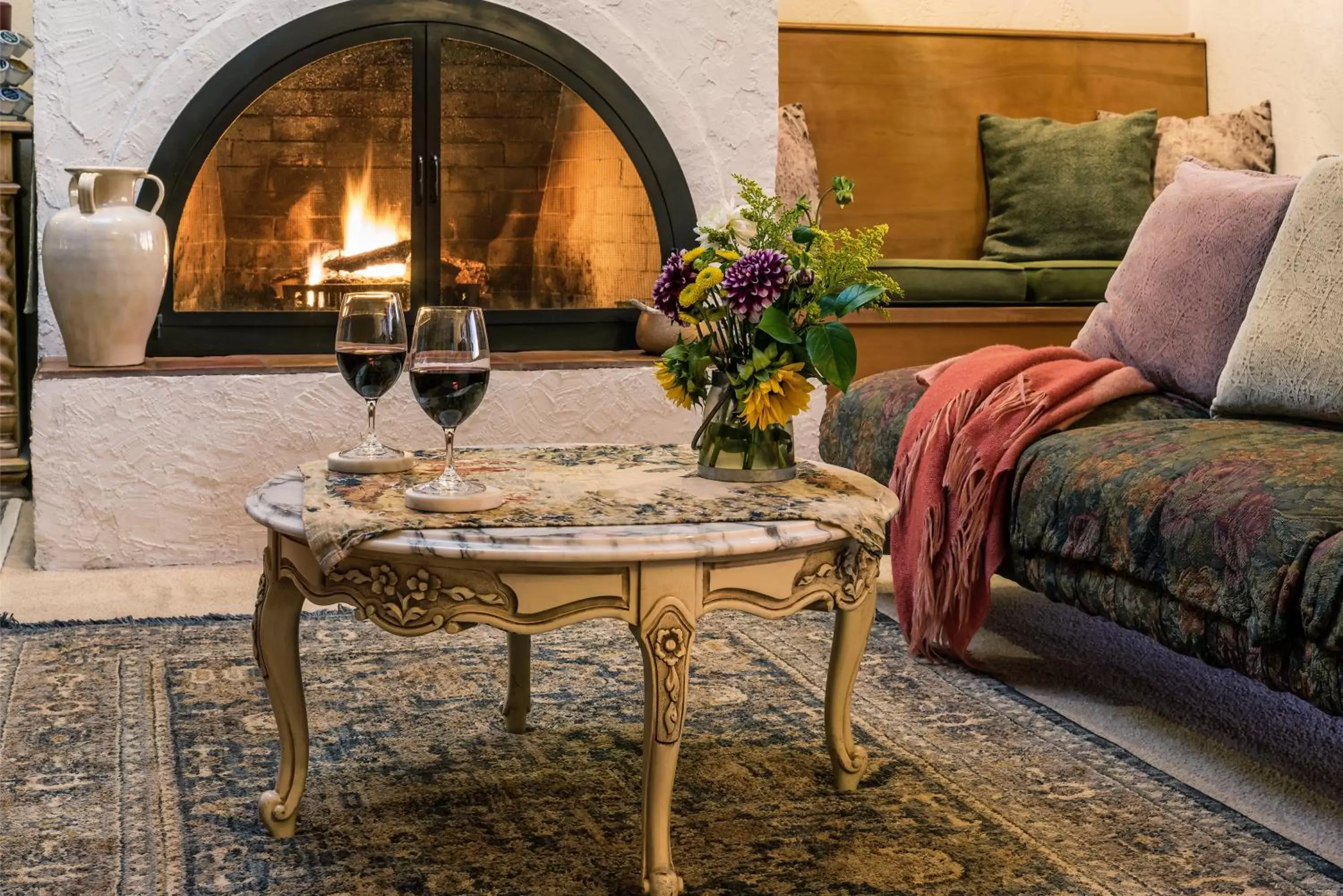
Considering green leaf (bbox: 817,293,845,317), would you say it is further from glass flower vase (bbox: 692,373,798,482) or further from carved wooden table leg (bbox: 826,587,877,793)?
carved wooden table leg (bbox: 826,587,877,793)

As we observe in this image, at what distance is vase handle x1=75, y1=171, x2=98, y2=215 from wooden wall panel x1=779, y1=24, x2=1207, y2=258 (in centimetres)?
227

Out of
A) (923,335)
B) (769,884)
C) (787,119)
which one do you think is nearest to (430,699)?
(769,884)

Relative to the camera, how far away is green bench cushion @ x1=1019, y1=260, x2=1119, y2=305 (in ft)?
15.0

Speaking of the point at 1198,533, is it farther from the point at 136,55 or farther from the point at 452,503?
the point at 136,55

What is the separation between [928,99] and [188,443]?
2.70 meters

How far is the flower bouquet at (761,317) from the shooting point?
1.80m

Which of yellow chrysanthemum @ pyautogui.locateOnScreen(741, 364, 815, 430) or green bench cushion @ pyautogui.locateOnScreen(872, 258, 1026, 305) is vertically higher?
green bench cushion @ pyautogui.locateOnScreen(872, 258, 1026, 305)

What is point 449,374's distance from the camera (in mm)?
1640

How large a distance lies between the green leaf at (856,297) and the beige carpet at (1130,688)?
805 mm

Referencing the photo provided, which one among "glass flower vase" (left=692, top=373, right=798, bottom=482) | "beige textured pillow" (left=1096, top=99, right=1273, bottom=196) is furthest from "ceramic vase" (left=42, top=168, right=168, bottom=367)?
"beige textured pillow" (left=1096, top=99, right=1273, bottom=196)

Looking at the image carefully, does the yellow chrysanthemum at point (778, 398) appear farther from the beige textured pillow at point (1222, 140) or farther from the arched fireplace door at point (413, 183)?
the beige textured pillow at point (1222, 140)

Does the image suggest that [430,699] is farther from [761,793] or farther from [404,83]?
[404,83]

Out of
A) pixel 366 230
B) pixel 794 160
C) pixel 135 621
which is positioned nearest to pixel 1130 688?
pixel 135 621

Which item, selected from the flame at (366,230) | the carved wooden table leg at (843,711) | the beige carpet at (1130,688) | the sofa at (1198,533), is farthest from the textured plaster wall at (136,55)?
the carved wooden table leg at (843,711)
